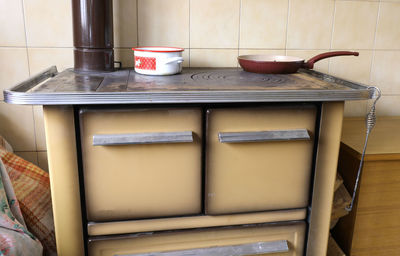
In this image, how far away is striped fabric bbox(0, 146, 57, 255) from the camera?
1186 mm

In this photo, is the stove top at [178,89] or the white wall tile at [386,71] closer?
the stove top at [178,89]

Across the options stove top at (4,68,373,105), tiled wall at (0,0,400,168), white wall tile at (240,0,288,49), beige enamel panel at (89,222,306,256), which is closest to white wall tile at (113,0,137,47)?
tiled wall at (0,0,400,168)

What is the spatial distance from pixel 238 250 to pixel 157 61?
0.64 m

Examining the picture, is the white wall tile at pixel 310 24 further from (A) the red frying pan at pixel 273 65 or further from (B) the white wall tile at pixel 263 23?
(A) the red frying pan at pixel 273 65

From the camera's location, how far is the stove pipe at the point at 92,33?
47.3 inches

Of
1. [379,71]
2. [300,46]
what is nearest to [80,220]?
[300,46]

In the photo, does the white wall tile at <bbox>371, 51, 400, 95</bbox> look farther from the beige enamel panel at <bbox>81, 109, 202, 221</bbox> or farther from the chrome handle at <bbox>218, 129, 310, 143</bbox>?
the beige enamel panel at <bbox>81, 109, 202, 221</bbox>

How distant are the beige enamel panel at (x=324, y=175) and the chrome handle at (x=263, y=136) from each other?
0.07 metres

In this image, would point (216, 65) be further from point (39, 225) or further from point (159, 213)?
point (39, 225)

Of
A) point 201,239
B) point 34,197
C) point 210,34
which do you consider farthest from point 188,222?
point 210,34

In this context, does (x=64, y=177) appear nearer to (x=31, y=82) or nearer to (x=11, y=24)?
(x=31, y=82)

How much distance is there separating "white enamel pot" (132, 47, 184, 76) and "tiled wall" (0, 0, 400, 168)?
1.01 feet

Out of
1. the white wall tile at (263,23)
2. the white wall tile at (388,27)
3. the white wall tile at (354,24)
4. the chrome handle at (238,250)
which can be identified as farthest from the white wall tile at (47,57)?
the white wall tile at (388,27)

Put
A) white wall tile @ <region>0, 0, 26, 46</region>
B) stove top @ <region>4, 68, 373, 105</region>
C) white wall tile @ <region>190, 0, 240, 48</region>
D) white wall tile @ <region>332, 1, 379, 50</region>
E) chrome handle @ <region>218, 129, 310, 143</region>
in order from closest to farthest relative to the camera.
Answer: stove top @ <region>4, 68, 373, 105</region> → chrome handle @ <region>218, 129, 310, 143</region> → white wall tile @ <region>0, 0, 26, 46</region> → white wall tile @ <region>190, 0, 240, 48</region> → white wall tile @ <region>332, 1, 379, 50</region>
